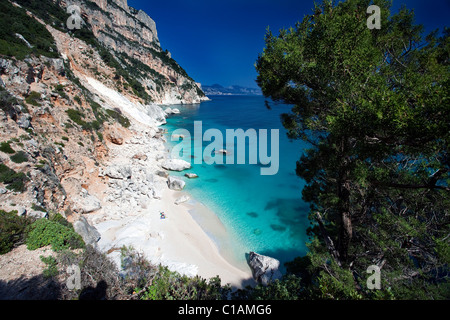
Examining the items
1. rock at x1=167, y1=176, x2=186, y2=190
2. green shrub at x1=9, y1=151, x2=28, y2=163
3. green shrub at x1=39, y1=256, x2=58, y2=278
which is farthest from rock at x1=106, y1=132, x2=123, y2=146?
green shrub at x1=39, y1=256, x2=58, y2=278

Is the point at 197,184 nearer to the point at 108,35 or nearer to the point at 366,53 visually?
the point at 366,53

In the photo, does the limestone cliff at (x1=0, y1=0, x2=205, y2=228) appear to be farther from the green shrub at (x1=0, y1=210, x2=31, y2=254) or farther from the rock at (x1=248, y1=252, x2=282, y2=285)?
the rock at (x1=248, y1=252, x2=282, y2=285)

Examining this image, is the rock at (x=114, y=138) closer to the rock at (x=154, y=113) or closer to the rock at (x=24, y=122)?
the rock at (x=24, y=122)

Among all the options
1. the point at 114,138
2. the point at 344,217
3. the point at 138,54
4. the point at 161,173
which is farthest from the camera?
the point at 138,54

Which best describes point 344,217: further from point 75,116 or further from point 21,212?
point 75,116

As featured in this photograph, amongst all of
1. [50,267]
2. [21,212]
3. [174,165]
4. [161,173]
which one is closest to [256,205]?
[161,173]

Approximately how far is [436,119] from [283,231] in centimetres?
1254

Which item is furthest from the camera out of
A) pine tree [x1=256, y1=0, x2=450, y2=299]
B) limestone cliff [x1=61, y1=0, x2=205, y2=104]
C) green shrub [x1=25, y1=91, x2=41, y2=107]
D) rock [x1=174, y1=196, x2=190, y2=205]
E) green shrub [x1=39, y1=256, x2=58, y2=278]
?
limestone cliff [x1=61, y1=0, x2=205, y2=104]

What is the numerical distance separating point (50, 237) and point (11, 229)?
1.14m

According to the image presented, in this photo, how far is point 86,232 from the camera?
29.3ft

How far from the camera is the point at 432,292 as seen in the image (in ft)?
12.4

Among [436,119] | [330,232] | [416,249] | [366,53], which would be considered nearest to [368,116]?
[436,119]

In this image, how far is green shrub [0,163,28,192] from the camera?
7613mm

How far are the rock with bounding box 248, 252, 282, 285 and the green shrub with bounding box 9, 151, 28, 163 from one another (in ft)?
42.8
